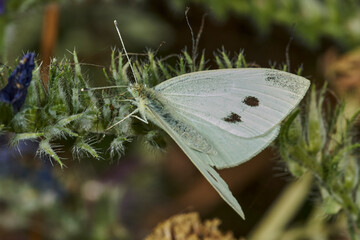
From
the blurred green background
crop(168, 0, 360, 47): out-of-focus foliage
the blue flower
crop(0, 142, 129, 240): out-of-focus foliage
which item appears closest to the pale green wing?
the blue flower

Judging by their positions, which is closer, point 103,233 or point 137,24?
point 103,233

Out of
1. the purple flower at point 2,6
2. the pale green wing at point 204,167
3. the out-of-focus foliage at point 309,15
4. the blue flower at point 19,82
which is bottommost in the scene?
the out-of-focus foliage at point 309,15

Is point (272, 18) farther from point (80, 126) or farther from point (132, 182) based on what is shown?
point (80, 126)

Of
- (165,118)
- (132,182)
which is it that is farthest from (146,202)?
(165,118)

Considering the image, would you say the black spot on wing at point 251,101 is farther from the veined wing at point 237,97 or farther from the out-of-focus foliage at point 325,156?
→ the out-of-focus foliage at point 325,156

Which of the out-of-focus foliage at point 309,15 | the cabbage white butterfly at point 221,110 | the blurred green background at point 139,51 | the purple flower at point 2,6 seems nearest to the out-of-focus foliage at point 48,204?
the blurred green background at point 139,51

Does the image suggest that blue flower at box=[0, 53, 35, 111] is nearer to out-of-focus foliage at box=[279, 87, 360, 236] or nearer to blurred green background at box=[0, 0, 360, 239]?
out-of-focus foliage at box=[279, 87, 360, 236]

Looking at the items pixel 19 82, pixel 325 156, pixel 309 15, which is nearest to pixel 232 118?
pixel 325 156
